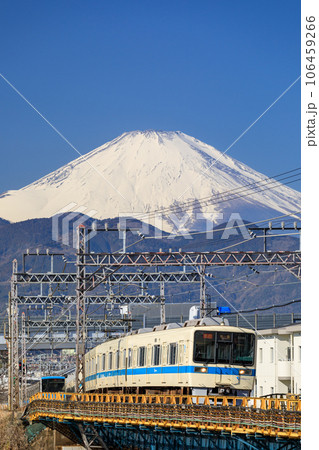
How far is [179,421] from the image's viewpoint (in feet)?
100

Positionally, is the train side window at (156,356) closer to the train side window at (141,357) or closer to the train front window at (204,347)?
the train side window at (141,357)

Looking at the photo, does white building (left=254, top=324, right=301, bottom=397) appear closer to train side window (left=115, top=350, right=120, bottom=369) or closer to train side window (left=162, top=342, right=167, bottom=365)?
train side window (left=115, top=350, right=120, bottom=369)

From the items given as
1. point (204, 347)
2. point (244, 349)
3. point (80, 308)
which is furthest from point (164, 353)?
point (80, 308)

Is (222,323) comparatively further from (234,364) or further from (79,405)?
(79,405)

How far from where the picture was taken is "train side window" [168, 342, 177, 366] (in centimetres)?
3597

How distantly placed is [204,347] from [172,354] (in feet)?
5.93

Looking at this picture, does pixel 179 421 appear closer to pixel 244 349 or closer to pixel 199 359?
pixel 199 359

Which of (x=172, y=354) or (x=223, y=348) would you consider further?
(x=172, y=354)

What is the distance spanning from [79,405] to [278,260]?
1511cm

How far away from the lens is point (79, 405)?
37438 millimetres

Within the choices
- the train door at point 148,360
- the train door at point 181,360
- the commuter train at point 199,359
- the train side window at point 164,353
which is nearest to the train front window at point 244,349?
the commuter train at point 199,359

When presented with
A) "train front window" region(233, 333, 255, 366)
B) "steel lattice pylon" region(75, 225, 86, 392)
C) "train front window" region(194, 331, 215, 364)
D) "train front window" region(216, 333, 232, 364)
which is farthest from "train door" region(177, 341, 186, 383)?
"steel lattice pylon" region(75, 225, 86, 392)
